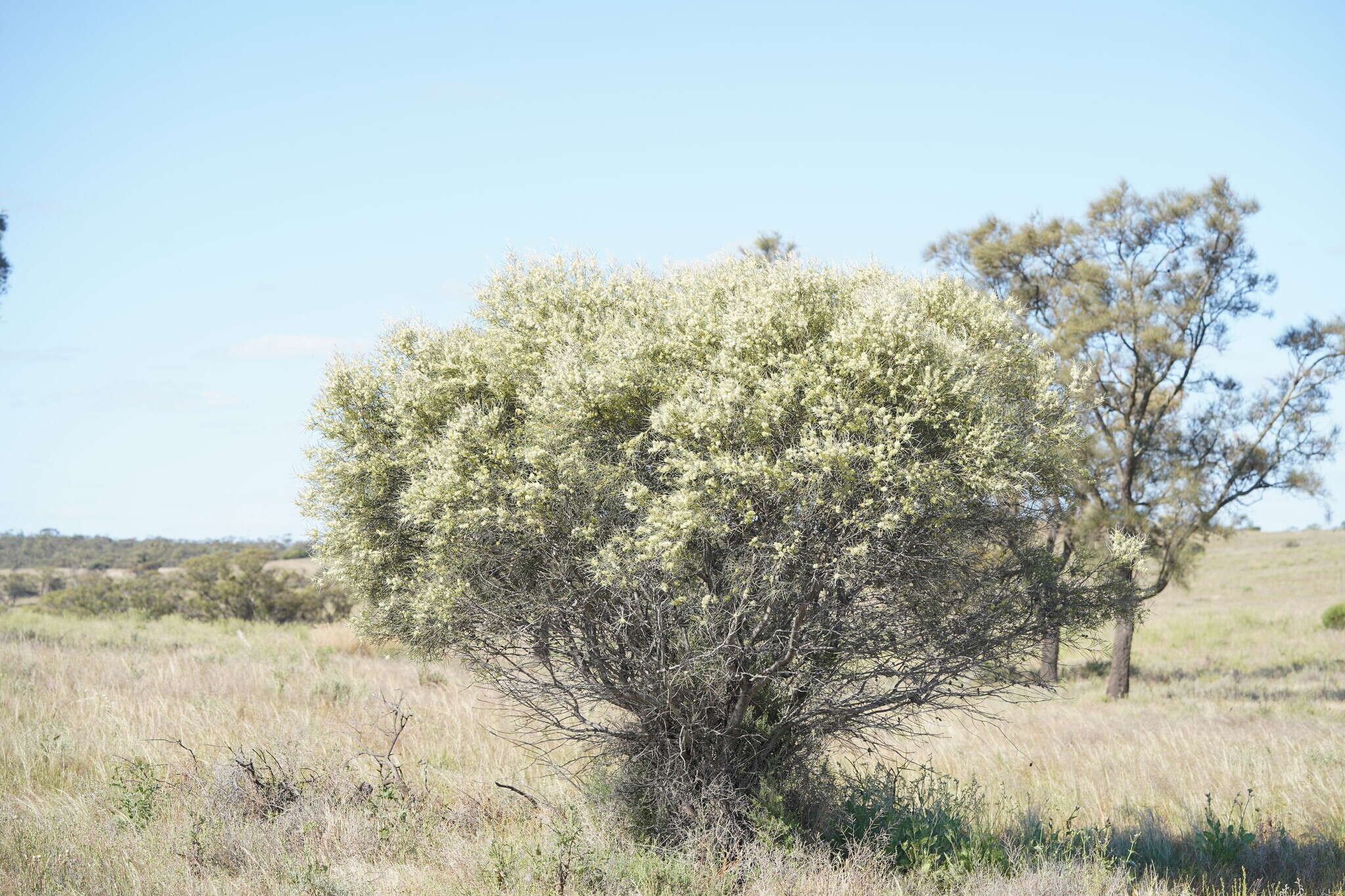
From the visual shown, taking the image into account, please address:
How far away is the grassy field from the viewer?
6.71 metres

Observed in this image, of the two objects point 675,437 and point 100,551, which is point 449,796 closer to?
point 675,437

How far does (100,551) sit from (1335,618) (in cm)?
9719

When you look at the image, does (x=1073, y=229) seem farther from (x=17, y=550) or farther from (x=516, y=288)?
(x=17, y=550)

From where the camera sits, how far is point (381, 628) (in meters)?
8.48

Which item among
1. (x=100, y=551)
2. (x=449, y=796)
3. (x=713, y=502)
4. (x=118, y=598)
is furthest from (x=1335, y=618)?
(x=100, y=551)

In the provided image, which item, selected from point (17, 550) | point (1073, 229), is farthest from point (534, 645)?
point (17, 550)

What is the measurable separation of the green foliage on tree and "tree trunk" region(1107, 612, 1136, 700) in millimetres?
14036

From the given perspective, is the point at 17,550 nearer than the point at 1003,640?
No

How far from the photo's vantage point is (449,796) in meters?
8.94

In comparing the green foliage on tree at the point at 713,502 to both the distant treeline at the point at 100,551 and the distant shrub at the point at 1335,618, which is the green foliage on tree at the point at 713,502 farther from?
the distant treeline at the point at 100,551

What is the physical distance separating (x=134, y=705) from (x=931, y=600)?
33.5 feet

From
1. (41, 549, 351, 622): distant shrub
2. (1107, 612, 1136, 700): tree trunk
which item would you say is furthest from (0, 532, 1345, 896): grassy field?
(41, 549, 351, 622): distant shrub

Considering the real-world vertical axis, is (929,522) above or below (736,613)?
above

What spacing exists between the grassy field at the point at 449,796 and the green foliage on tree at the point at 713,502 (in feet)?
3.49
